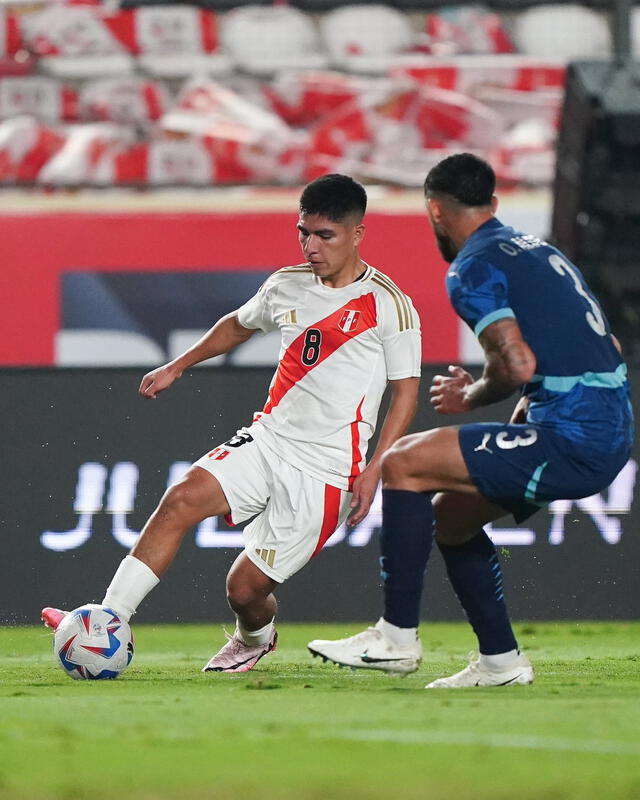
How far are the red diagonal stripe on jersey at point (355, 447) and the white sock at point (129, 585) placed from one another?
2.91 feet

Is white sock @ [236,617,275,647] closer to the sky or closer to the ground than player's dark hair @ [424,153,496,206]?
closer to the ground

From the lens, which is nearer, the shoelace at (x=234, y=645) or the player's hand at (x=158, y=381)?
the player's hand at (x=158, y=381)

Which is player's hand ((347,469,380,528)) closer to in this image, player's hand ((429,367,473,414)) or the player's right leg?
the player's right leg

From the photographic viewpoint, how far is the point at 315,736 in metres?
3.68

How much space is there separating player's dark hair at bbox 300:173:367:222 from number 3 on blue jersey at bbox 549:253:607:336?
3.30ft

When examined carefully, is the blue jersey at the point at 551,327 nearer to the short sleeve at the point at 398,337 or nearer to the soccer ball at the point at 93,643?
the short sleeve at the point at 398,337

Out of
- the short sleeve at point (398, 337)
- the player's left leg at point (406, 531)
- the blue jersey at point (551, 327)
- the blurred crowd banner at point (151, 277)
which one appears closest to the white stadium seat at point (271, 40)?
the blurred crowd banner at point (151, 277)

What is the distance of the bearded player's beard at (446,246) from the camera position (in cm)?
508

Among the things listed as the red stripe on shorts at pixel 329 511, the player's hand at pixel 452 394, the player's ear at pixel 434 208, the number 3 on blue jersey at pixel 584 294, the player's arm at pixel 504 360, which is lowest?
the red stripe on shorts at pixel 329 511

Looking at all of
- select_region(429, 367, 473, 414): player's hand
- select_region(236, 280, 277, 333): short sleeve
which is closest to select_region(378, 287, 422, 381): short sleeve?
select_region(236, 280, 277, 333): short sleeve

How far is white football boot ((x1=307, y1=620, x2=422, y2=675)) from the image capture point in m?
4.96

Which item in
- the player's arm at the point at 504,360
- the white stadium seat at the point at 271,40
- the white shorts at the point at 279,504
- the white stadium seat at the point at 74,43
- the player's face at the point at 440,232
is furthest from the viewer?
the white stadium seat at the point at 74,43

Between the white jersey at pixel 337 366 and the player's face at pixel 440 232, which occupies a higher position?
the player's face at pixel 440 232

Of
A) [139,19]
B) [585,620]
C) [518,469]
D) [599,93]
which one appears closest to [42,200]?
[139,19]
